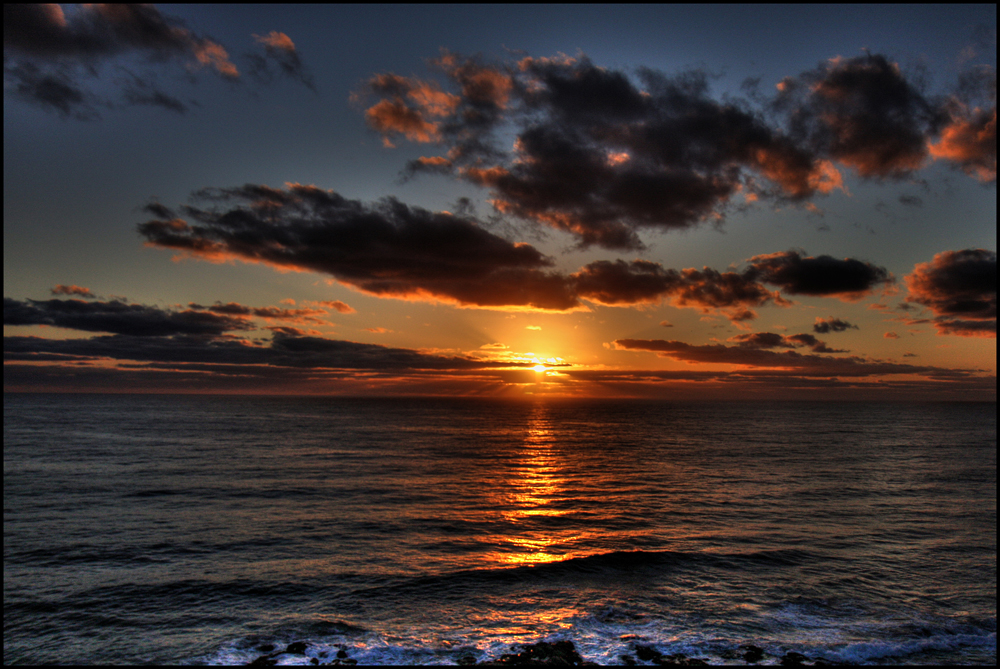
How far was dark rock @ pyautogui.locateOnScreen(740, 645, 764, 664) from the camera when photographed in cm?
1509

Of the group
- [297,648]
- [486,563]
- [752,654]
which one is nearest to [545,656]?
[752,654]

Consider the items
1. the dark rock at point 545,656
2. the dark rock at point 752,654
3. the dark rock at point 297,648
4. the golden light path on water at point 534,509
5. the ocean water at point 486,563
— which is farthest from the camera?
the golden light path on water at point 534,509

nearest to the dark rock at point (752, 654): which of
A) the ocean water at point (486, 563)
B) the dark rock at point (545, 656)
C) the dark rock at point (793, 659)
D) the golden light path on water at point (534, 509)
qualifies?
the ocean water at point (486, 563)

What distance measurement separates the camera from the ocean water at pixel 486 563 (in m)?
16.5

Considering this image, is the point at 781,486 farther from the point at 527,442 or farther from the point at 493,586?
the point at 527,442

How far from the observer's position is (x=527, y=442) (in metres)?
83.4

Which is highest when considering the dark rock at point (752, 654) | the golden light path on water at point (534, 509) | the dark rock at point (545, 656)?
the dark rock at point (752, 654)

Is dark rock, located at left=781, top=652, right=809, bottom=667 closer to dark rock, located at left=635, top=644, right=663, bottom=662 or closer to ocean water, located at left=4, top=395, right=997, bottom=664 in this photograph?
ocean water, located at left=4, top=395, right=997, bottom=664

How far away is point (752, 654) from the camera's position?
15391mm

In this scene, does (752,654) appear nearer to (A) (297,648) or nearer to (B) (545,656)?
(B) (545,656)

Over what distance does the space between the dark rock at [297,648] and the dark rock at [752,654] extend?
14.0 meters

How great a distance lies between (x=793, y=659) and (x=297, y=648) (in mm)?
15782

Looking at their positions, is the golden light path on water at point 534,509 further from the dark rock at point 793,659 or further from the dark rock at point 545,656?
the dark rock at point 793,659

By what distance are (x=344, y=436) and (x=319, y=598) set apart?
71201 millimetres
